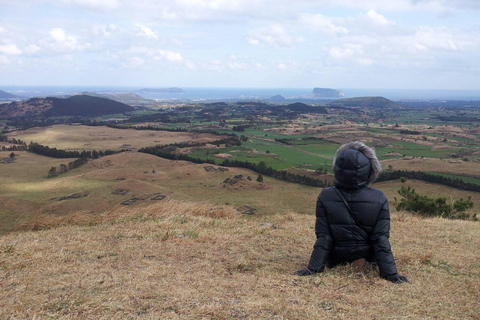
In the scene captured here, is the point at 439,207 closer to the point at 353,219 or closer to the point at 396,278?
the point at 396,278

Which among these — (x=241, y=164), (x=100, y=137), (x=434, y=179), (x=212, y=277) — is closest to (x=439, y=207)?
(x=212, y=277)

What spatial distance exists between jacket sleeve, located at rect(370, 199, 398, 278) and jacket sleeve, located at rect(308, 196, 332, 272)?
3.04ft

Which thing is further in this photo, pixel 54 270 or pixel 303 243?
pixel 303 243

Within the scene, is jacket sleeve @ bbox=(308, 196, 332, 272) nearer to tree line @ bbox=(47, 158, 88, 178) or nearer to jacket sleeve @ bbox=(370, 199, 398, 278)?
jacket sleeve @ bbox=(370, 199, 398, 278)

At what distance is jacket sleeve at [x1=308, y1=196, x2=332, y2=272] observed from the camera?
301 inches

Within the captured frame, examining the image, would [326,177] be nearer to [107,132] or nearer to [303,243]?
[303,243]

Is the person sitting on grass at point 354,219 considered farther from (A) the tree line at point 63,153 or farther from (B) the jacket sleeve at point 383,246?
(A) the tree line at point 63,153

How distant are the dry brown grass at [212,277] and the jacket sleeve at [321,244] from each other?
377 millimetres

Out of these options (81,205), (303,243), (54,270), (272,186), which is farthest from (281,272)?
(272,186)

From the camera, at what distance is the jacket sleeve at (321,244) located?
301 inches

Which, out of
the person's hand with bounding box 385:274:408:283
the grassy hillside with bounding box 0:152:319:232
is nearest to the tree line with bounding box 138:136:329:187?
the grassy hillside with bounding box 0:152:319:232

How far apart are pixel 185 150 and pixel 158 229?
96.8m

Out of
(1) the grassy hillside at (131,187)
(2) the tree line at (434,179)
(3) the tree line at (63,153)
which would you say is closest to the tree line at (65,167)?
(1) the grassy hillside at (131,187)

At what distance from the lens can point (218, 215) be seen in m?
15.4
